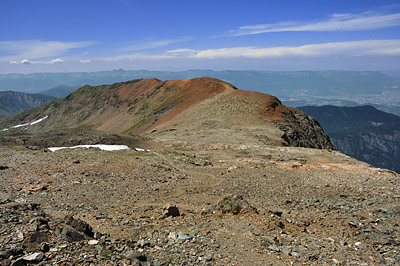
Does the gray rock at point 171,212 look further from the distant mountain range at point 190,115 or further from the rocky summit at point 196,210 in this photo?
the distant mountain range at point 190,115

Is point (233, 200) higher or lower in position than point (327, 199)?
higher

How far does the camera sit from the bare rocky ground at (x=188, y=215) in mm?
10430

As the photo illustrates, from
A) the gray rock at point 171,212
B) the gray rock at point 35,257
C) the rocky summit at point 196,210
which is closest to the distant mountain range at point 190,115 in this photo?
the rocky summit at point 196,210

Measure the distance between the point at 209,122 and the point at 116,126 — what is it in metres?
56.5

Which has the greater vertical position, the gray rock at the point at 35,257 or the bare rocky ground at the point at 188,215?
the gray rock at the point at 35,257

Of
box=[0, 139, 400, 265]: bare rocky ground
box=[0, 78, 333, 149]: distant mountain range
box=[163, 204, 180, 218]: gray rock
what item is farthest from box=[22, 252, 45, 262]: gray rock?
box=[0, 78, 333, 149]: distant mountain range

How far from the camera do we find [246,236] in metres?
12.3

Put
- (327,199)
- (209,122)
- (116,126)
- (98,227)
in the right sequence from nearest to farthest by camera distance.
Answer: (98,227), (327,199), (209,122), (116,126)

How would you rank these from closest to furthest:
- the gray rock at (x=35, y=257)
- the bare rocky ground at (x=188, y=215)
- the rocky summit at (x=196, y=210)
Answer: the gray rock at (x=35, y=257), the bare rocky ground at (x=188, y=215), the rocky summit at (x=196, y=210)

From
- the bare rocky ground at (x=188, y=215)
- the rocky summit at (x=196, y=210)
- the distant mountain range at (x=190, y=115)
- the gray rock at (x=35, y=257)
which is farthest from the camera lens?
the distant mountain range at (x=190, y=115)

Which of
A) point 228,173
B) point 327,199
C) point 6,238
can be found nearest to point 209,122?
point 228,173

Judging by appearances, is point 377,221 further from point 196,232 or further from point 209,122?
point 209,122

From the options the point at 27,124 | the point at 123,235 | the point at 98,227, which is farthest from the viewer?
the point at 27,124

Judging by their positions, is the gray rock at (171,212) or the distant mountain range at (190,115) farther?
the distant mountain range at (190,115)
